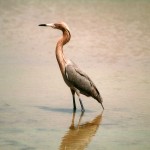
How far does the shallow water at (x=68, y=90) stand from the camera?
9289mm

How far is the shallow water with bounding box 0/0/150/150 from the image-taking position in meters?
9.29

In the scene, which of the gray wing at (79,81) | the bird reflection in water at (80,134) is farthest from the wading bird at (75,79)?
the bird reflection in water at (80,134)

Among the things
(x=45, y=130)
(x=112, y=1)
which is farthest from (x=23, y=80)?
(x=112, y=1)

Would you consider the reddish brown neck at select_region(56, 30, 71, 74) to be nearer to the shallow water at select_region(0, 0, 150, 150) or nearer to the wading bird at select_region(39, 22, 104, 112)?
the wading bird at select_region(39, 22, 104, 112)

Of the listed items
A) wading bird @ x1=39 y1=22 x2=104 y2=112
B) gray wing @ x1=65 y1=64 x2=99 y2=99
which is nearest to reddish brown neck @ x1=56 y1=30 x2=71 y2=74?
wading bird @ x1=39 y1=22 x2=104 y2=112

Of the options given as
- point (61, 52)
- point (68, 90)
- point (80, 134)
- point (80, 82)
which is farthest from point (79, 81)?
point (80, 134)

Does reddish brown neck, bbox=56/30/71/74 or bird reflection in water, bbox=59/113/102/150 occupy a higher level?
reddish brown neck, bbox=56/30/71/74

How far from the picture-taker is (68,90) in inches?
498

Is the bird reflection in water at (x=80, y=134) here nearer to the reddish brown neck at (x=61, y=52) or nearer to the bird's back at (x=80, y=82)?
the bird's back at (x=80, y=82)

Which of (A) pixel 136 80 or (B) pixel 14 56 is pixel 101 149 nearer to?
(A) pixel 136 80

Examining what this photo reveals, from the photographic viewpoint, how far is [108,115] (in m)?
10.9

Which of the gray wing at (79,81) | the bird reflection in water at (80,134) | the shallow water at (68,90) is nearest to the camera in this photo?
the bird reflection in water at (80,134)

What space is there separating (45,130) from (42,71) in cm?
491

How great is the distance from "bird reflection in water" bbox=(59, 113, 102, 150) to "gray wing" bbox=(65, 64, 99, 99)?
1.88 feet
